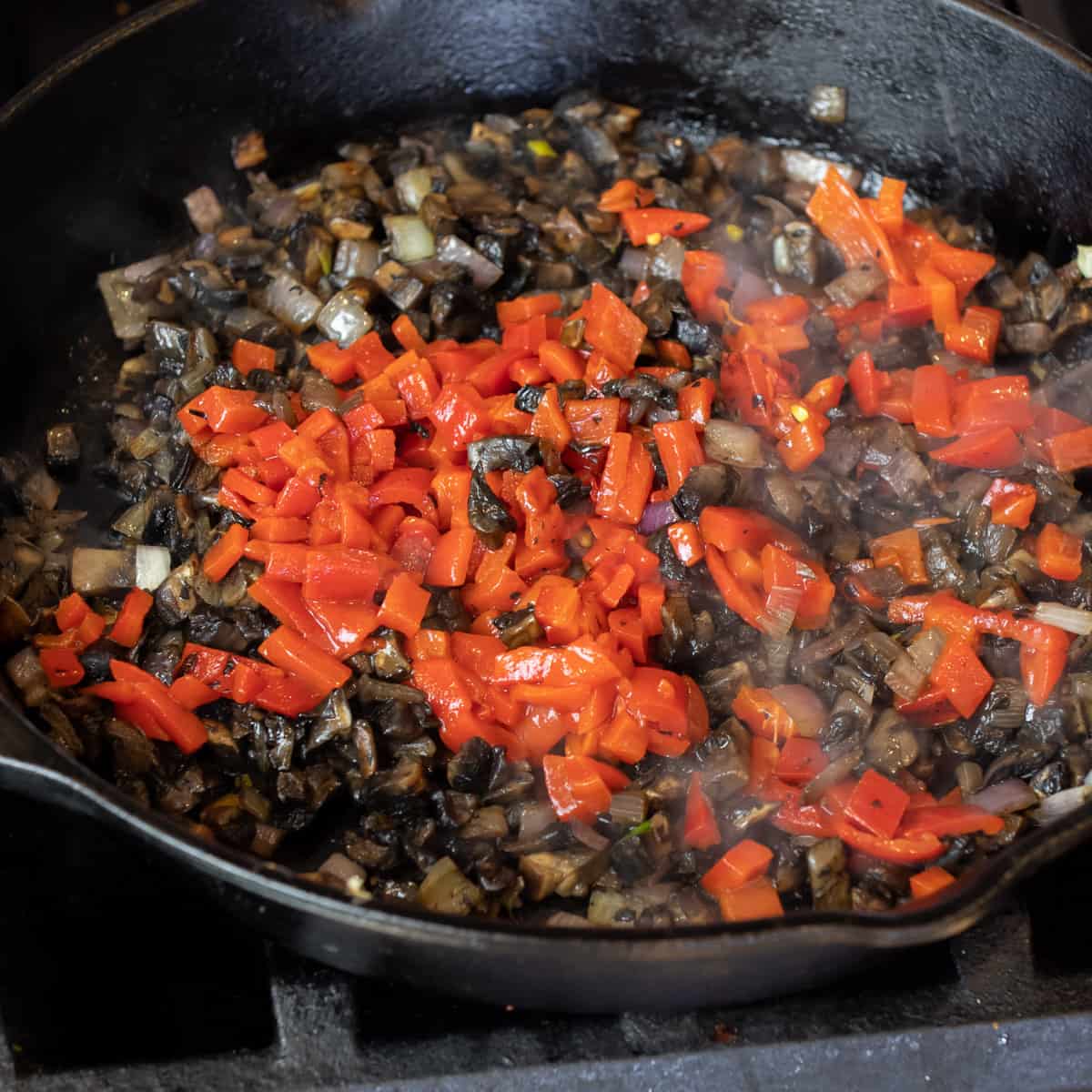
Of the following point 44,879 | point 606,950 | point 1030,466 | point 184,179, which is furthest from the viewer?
point 184,179

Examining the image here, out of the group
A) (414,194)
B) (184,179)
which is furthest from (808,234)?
(184,179)

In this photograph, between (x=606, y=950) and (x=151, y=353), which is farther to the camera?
(x=151, y=353)

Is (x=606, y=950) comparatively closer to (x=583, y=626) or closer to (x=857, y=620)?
(x=583, y=626)

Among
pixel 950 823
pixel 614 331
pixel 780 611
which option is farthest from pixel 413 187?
pixel 950 823

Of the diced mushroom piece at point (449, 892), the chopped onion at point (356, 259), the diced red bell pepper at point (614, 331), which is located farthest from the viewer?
the chopped onion at point (356, 259)

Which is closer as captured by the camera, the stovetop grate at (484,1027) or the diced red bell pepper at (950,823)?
the stovetop grate at (484,1027)

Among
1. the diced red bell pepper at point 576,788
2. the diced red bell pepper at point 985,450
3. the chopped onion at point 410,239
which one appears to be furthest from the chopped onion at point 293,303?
the diced red bell pepper at point 985,450

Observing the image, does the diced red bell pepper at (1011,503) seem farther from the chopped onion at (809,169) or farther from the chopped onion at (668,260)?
the chopped onion at (809,169)
